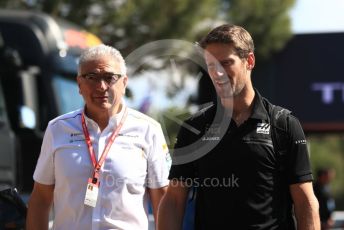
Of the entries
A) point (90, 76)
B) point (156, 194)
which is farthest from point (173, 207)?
point (90, 76)

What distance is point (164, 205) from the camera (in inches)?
171

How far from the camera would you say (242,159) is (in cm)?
406

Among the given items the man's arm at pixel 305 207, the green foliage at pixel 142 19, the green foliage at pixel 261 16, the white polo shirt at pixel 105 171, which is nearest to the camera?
the man's arm at pixel 305 207

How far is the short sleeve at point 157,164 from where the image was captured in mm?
4719

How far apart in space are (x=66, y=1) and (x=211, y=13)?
357cm

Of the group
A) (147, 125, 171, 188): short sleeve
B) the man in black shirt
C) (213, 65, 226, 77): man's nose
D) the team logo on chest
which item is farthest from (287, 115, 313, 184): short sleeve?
(147, 125, 171, 188): short sleeve

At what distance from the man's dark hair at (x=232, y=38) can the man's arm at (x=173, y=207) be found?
69 cm

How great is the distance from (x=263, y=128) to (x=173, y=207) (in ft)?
1.97

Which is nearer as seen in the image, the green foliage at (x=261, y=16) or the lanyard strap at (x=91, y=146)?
the lanyard strap at (x=91, y=146)

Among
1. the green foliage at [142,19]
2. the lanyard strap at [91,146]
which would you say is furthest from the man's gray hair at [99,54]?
the green foliage at [142,19]

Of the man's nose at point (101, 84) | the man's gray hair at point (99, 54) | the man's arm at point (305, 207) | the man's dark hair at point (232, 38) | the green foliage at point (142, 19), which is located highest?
the green foliage at point (142, 19)

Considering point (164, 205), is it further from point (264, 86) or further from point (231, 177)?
point (264, 86)

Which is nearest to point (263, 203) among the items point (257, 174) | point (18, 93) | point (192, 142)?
point (257, 174)

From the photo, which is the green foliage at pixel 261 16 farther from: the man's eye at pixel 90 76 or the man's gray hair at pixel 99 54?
the man's eye at pixel 90 76
